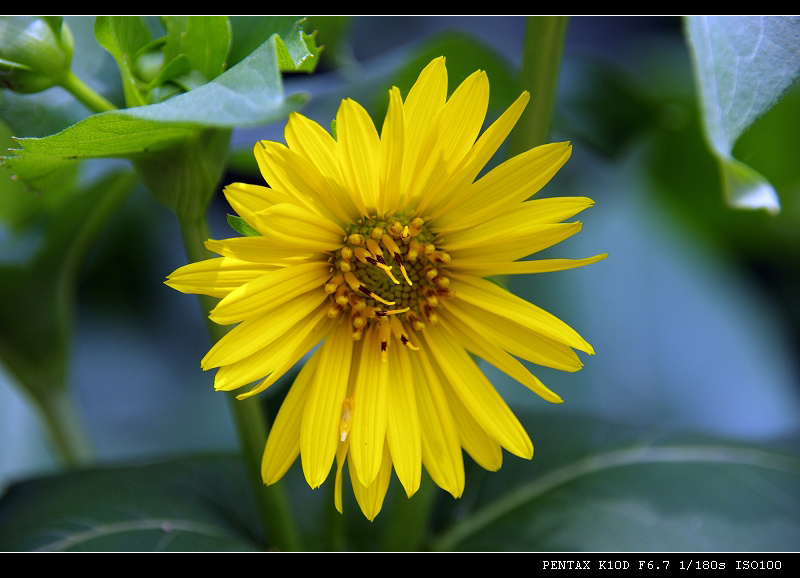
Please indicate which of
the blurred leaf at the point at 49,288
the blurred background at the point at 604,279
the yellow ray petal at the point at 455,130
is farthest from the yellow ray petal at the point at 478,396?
the blurred leaf at the point at 49,288

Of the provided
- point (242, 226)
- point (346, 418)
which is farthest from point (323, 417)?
point (242, 226)

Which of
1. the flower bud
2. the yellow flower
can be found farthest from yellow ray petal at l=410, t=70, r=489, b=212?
the flower bud

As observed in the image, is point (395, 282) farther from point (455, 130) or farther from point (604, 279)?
point (604, 279)

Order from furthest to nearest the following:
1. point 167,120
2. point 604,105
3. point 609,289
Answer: point 609,289 < point 604,105 < point 167,120

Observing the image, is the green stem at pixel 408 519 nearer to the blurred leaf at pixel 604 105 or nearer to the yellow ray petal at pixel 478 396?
the yellow ray petal at pixel 478 396

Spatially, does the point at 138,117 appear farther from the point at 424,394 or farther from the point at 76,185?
the point at 76,185

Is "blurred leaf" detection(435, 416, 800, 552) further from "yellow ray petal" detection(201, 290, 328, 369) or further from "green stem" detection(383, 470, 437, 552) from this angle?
"yellow ray petal" detection(201, 290, 328, 369)
